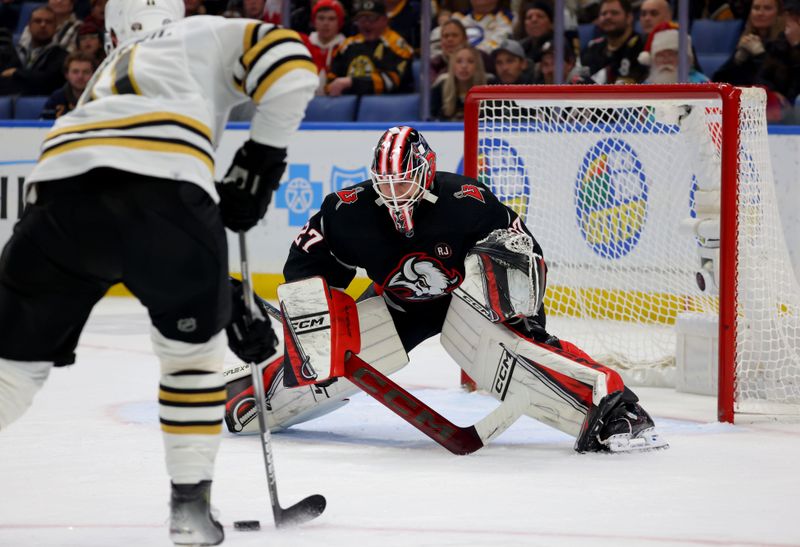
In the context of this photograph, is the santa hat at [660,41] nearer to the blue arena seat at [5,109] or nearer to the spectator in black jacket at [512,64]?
the spectator in black jacket at [512,64]

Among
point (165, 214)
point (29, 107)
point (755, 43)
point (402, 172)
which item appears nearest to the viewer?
point (165, 214)

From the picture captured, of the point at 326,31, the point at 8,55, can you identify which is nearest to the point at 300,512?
the point at 326,31

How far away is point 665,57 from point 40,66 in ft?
12.5

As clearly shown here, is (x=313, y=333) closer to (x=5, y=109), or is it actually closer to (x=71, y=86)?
(x=71, y=86)

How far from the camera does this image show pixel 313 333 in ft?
11.3

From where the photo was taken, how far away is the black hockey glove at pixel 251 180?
244 centimetres

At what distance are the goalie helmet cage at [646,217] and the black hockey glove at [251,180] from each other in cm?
186

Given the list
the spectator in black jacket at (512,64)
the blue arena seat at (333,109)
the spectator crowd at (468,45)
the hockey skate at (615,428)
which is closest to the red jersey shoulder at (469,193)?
the hockey skate at (615,428)

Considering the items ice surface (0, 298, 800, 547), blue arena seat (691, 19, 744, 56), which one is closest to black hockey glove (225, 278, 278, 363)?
ice surface (0, 298, 800, 547)

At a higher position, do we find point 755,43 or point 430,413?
point 755,43

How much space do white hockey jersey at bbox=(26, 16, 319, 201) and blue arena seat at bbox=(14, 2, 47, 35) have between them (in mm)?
6387

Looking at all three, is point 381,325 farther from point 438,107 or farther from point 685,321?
point 438,107

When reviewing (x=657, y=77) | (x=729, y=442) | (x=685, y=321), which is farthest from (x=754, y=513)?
(x=657, y=77)

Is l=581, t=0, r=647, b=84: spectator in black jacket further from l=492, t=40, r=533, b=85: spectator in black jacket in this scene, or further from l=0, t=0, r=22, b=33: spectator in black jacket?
l=0, t=0, r=22, b=33: spectator in black jacket
